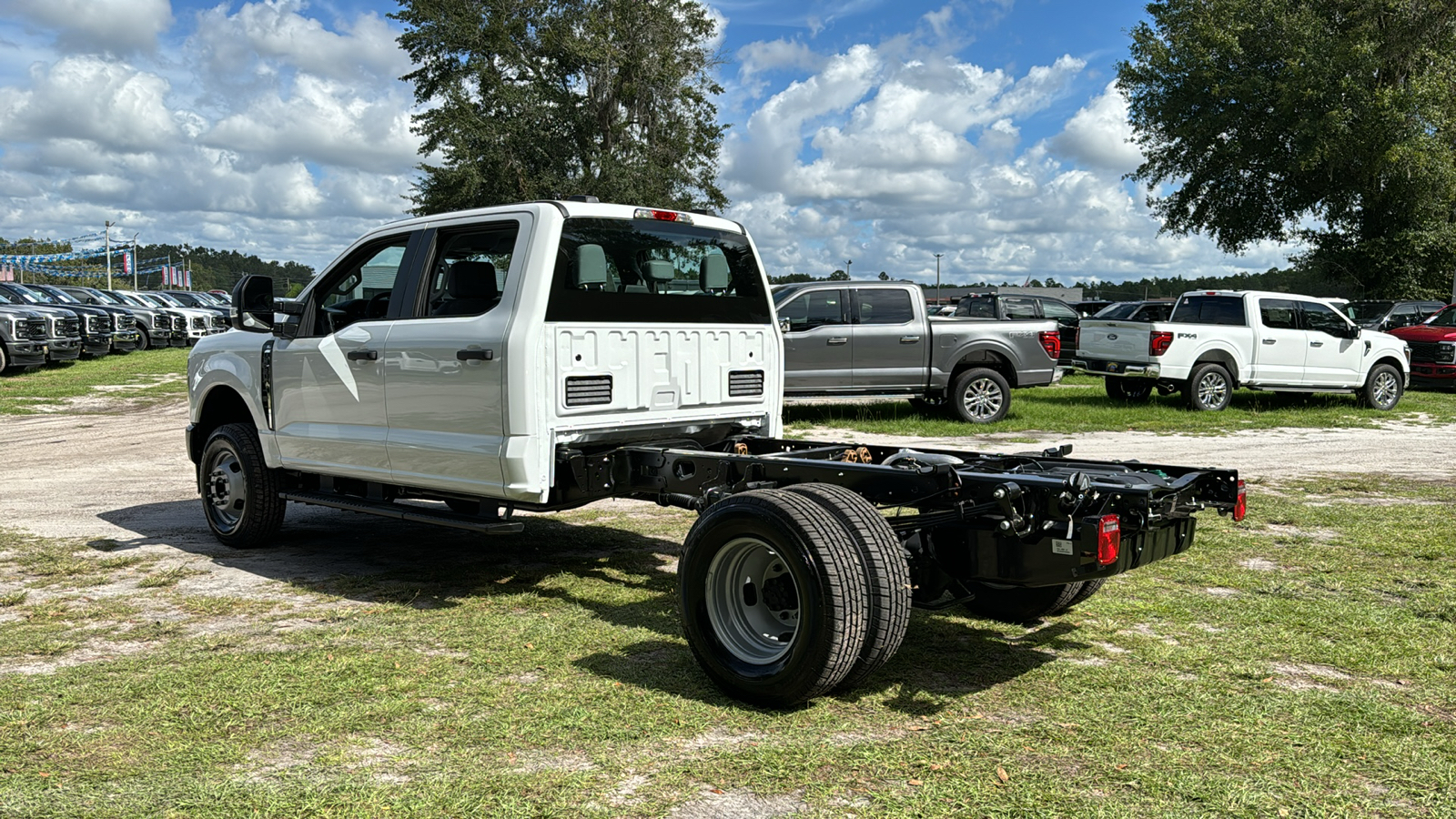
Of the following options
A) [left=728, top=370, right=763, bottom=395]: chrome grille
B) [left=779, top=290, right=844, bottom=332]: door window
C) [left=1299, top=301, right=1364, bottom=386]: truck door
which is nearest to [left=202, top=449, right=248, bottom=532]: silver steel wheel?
[left=728, top=370, right=763, bottom=395]: chrome grille

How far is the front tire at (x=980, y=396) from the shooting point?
606 inches

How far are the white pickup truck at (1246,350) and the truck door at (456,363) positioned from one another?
527 inches

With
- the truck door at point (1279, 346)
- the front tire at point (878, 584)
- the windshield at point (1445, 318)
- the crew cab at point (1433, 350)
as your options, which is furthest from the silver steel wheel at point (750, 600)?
the windshield at point (1445, 318)

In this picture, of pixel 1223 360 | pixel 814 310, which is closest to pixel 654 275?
pixel 814 310

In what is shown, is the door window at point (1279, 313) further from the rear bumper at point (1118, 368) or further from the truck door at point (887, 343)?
the truck door at point (887, 343)

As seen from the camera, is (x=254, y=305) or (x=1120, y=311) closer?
(x=254, y=305)

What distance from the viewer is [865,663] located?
13.8ft

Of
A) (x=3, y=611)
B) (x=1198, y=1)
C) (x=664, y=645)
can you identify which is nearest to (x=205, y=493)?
(x=3, y=611)

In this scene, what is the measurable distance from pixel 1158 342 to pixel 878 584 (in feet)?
46.8

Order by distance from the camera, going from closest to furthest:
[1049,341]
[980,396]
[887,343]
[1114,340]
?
[887,343] → [980,396] → [1049,341] → [1114,340]

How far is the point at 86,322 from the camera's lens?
2780 centimetres

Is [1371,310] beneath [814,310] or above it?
above

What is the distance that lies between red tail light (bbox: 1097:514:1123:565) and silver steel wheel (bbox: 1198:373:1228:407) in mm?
14569

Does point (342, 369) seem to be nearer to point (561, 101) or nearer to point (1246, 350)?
point (1246, 350)
